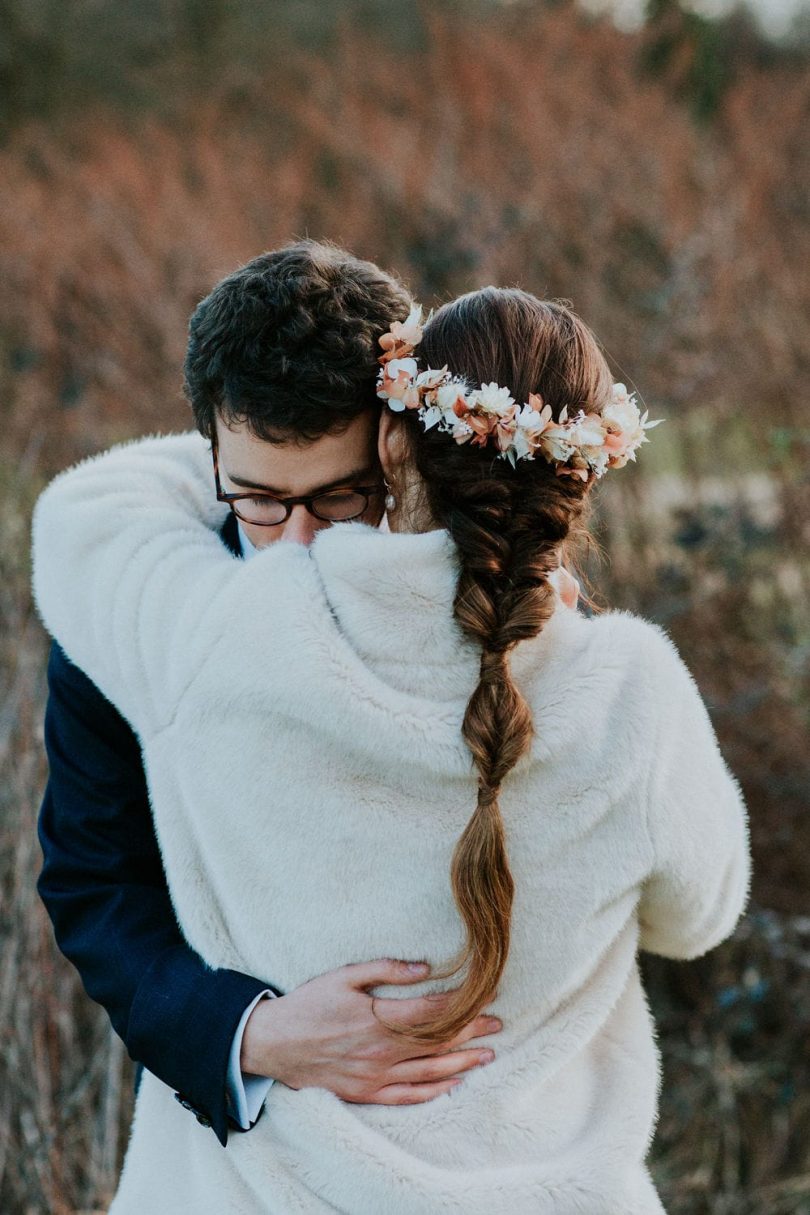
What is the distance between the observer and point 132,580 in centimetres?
163

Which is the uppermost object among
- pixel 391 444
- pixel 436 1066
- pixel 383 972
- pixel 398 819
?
pixel 391 444

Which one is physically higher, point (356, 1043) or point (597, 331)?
point (597, 331)

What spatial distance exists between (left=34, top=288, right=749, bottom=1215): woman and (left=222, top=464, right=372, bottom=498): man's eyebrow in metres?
0.19

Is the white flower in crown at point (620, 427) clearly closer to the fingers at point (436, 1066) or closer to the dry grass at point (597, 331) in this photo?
the fingers at point (436, 1066)

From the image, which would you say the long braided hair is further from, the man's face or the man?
the man's face

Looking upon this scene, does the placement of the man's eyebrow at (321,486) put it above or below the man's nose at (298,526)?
above

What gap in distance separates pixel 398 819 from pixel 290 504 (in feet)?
1.85

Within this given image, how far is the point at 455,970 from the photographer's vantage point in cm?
153

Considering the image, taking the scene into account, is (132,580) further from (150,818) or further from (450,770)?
(450,770)

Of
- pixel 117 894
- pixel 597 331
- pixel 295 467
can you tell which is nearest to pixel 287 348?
pixel 295 467

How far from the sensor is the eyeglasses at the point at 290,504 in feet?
6.12

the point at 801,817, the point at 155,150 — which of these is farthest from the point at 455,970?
the point at 155,150

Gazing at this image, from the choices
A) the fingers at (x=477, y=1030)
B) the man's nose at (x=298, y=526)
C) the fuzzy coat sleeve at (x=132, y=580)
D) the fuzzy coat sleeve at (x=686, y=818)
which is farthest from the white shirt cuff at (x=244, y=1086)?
the man's nose at (x=298, y=526)

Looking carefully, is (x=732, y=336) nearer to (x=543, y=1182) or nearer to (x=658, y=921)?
(x=658, y=921)
